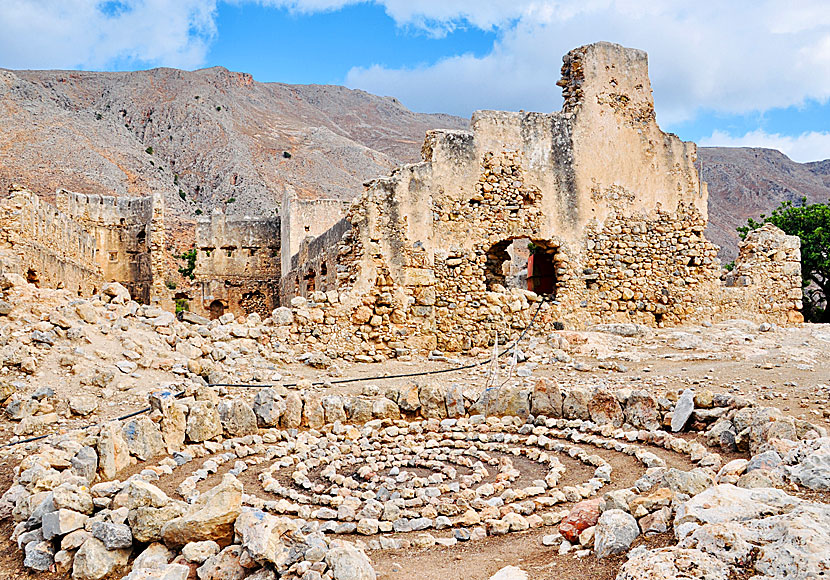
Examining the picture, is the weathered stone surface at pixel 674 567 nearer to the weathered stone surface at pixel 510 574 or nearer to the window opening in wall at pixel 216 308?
the weathered stone surface at pixel 510 574

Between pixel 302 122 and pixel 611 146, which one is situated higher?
pixel 302 122

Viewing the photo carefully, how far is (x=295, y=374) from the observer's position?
1061 cm

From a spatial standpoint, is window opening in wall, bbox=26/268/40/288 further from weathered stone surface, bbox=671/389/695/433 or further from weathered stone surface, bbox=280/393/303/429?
weathered stone surface, bbox=671/389/695/433

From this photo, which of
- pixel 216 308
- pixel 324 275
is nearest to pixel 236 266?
pixel 216 308

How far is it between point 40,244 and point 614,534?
19023mm

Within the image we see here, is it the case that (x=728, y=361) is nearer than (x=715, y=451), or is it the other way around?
(x=715, y=451)

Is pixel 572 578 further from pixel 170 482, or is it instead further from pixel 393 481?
pixel 170 482

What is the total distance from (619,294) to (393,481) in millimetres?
9315

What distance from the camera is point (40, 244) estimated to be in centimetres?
1852

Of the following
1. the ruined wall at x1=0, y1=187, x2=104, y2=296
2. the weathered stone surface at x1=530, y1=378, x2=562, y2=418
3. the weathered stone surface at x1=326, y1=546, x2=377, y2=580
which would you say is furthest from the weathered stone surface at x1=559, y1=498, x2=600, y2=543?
the ruined wall at x1=0, y1=187, x2=104, y2=296

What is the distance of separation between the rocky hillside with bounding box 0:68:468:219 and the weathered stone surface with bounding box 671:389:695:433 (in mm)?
44452

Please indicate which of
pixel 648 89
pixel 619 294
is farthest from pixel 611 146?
pixel 619 294

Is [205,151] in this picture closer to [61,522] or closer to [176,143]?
[176,143]

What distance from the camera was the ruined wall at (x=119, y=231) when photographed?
28102 millimetres
